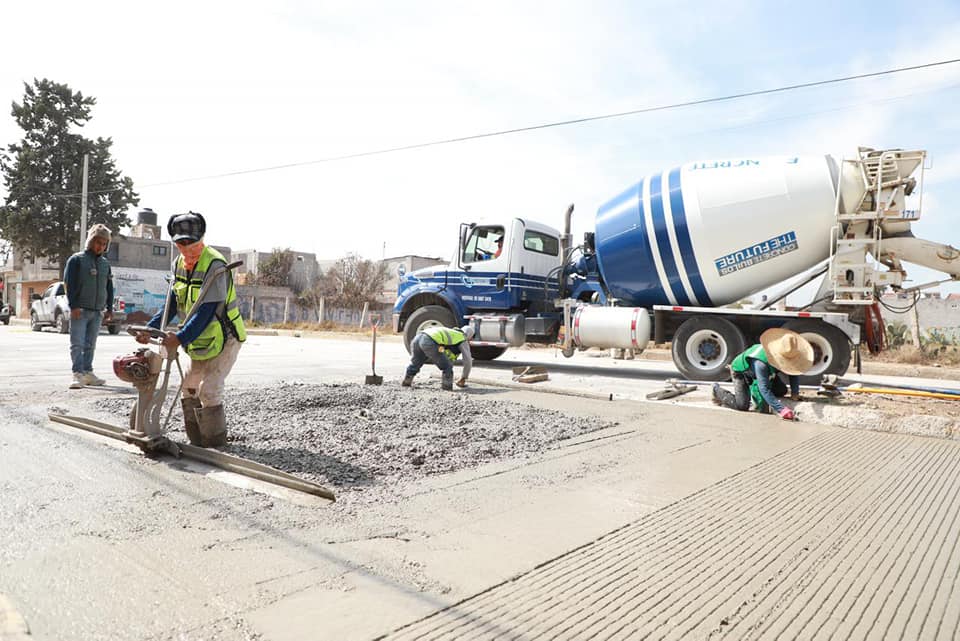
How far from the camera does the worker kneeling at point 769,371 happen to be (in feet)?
21.2

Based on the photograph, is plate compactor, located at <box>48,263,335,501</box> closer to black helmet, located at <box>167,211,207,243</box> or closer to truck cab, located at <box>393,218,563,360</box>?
black helmet, located at <box>167,211,207,243</box>

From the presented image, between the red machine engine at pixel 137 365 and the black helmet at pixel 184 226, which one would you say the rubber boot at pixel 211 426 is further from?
the black helmet at pixel 184 226

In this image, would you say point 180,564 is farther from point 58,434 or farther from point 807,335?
point 807,335

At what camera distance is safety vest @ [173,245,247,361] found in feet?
13.4

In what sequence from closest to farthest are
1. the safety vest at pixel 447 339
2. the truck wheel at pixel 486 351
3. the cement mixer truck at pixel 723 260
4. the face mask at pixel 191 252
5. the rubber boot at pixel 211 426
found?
the face mask at pixel 191 252, the rubber boot at pixel 211 426, the safety vest at pixel 447 339, the cement mixer truck at pixel 723 260, the truck wheel at pixel 486 351

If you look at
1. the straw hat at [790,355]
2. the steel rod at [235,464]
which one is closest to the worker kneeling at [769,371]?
the straw hat at [790,355]

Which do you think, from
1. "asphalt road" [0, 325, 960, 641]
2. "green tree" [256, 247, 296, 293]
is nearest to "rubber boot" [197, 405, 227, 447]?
"asphalt road" [0, 325, 960, 641]

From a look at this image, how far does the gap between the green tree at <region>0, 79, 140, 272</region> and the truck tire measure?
1259 inches

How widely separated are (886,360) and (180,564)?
15.5 meters

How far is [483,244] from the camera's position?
11.7 m

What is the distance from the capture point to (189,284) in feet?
13.6

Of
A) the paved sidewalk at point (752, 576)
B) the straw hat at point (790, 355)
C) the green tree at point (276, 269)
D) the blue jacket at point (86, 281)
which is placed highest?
the green tree at point (276, 269)

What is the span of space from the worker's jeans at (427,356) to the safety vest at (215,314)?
12.6 feet

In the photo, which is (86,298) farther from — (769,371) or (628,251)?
(769,371)
